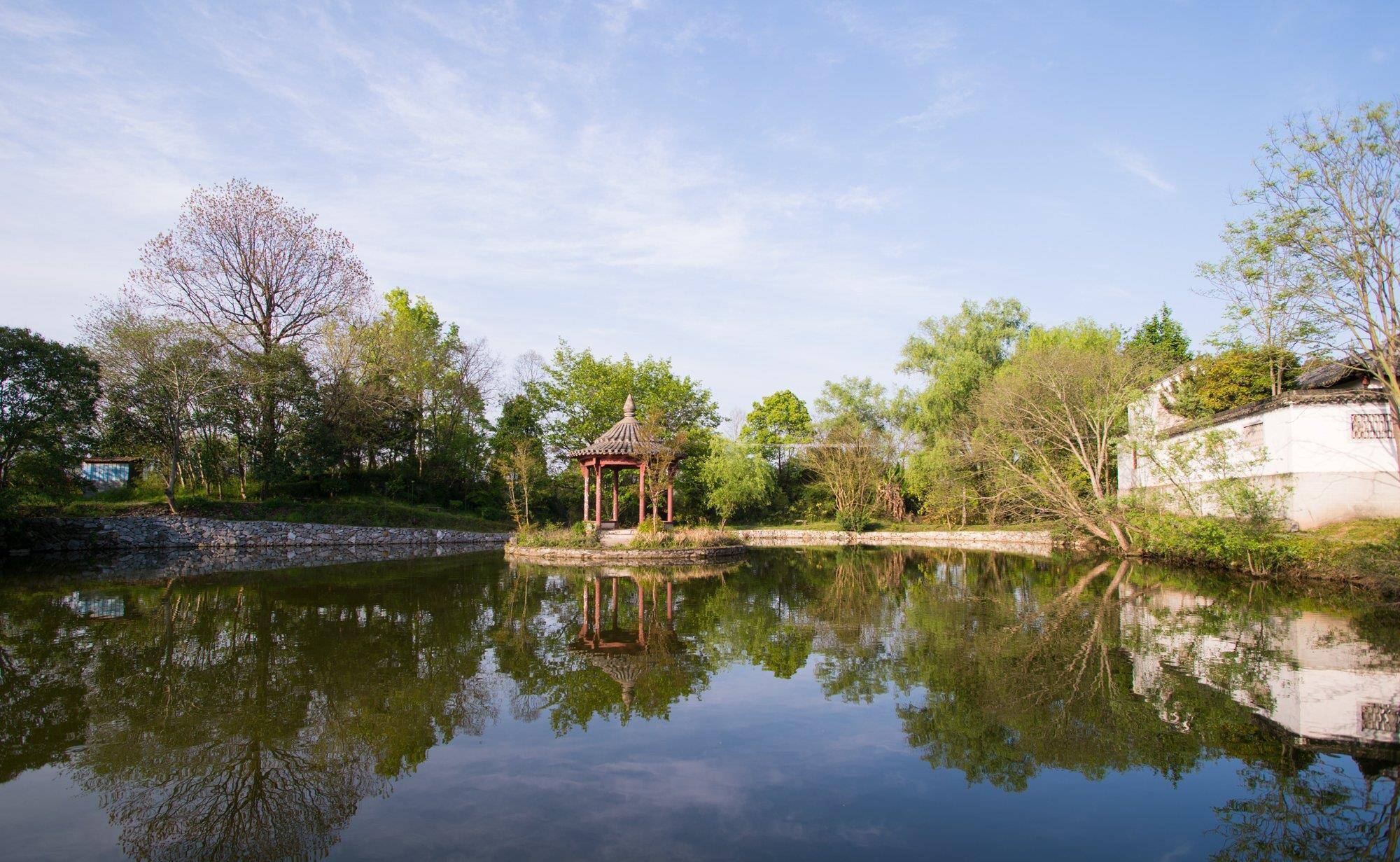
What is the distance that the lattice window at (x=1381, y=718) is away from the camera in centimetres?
545

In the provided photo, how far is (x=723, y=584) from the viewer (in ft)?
49.0

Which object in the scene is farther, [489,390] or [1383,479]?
[489,390]

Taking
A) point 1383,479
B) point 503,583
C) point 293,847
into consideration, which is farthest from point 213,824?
point 1383,479

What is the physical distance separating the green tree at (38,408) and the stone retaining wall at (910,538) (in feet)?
67.5

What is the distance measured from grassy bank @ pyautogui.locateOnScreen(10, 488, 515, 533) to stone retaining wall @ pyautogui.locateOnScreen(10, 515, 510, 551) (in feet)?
1.06

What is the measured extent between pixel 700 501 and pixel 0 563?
72.2 feet

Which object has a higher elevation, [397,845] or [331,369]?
[331,369]

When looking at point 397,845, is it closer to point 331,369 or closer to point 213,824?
point 213,824

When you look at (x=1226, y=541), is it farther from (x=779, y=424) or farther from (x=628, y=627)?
(x=779, y=424)

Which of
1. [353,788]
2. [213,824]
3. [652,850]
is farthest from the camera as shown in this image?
[353,788]

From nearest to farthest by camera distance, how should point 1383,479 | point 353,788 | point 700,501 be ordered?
point 353,788 < point 1383,479 < point 700,501

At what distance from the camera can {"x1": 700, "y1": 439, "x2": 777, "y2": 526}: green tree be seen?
28359mm

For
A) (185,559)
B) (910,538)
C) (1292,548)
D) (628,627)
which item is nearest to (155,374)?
(185,559)

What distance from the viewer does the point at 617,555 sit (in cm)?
2012
